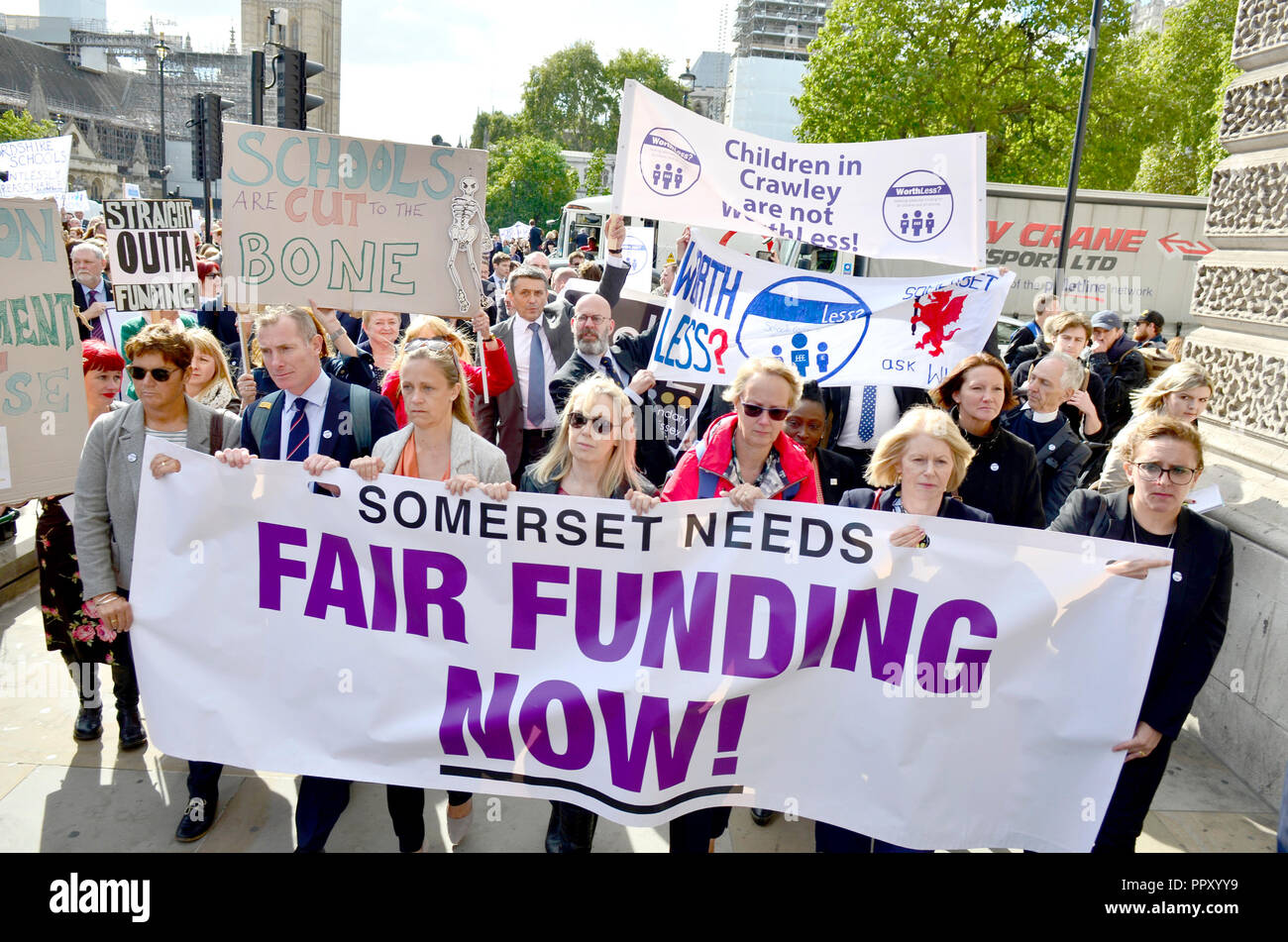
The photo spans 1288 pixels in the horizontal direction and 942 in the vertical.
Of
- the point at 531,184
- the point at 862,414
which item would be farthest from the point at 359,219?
the point at 531,184

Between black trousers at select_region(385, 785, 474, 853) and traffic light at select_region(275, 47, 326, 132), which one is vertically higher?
traffic light at select_region(275, 47, 326, 132)

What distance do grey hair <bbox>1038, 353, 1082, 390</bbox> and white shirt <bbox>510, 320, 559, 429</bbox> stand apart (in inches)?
107

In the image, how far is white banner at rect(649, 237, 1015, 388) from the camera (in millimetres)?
4629

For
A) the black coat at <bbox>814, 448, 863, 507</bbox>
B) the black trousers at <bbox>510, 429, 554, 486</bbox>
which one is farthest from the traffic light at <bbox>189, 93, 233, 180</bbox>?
the black coat at <bbox>814, 448, 863, 507</bbox>

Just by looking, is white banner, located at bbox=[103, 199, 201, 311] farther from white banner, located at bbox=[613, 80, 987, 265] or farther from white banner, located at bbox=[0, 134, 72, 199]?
white banner, located at bbox=[0, 134, 72, 199]

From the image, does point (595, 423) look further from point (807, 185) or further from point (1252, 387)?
point (1252, 387)

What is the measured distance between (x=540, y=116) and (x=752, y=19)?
52857mm

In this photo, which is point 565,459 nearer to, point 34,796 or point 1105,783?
point 1105,783

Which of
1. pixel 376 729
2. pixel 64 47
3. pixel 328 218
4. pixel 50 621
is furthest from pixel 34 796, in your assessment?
pixel 64 47

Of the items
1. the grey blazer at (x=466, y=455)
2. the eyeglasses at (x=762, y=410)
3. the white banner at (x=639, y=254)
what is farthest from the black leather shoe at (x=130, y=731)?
the white banner at (x=639, y=254)

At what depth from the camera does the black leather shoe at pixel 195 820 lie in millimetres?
3502

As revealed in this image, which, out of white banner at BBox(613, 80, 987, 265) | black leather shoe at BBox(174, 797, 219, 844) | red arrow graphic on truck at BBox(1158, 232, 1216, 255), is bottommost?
black leather shoe at BBox(174, 797, 219, 844)

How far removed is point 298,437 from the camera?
11.8ft

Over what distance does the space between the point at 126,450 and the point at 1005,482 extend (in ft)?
10.9
